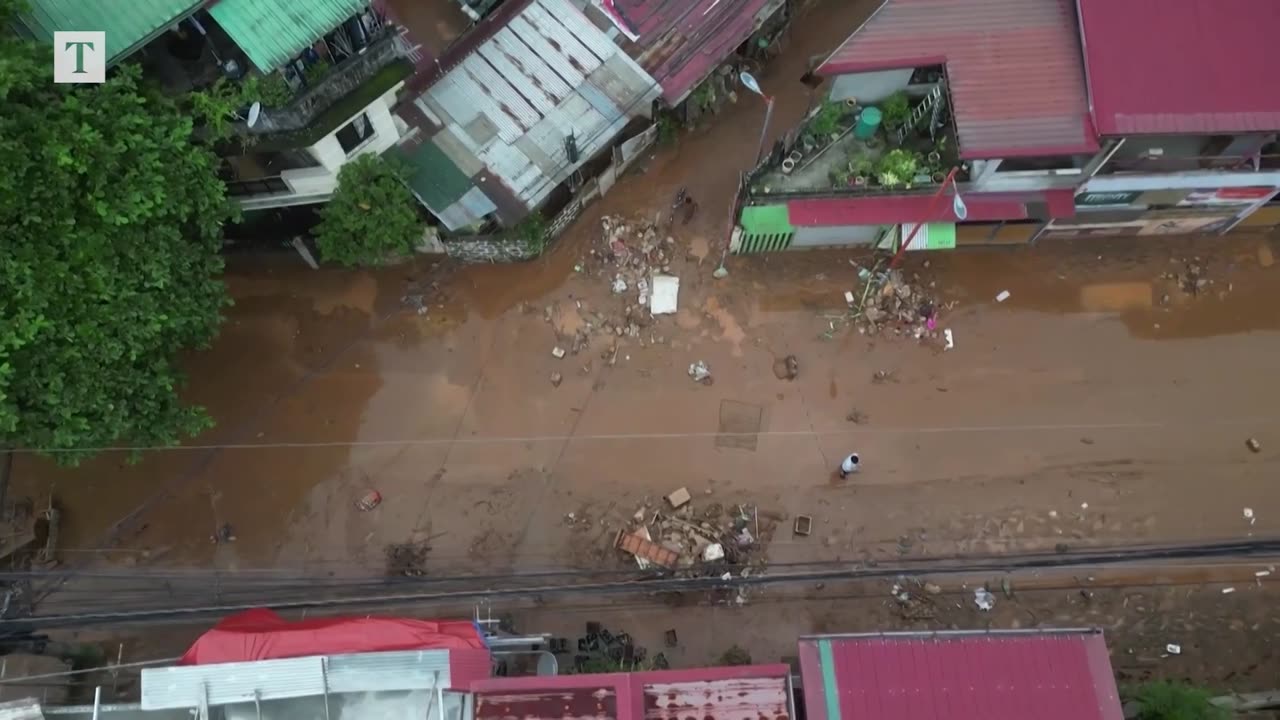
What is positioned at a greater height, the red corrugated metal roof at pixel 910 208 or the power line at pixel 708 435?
the red corrugated metal roof at pixel 910 208

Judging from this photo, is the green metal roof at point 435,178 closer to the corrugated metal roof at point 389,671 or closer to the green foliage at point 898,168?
the green foliage at point 898,168

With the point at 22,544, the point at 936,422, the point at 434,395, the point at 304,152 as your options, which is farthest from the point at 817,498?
the point at 22,544

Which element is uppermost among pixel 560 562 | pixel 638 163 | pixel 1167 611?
pixel 638 163

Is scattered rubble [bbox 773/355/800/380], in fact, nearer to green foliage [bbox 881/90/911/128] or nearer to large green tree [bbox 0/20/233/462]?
green foliage [bbox 881/90/911/128]

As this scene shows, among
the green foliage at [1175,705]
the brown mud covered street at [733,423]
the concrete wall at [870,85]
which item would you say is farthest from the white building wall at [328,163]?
the green foliage at [1175,705]

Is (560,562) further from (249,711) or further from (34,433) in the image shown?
(34,433)

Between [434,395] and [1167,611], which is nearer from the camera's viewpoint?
[1167,611]

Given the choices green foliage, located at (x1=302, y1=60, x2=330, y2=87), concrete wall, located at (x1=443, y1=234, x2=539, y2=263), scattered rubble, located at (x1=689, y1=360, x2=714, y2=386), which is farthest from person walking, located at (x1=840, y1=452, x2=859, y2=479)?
green foliage, located at (x1=302, y1=60, x2=330, y2=87)
